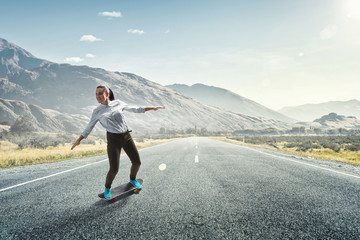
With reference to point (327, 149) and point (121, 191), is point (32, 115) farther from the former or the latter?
point (121, 191)

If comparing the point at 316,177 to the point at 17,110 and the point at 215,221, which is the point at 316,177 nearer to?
the point at 215,221

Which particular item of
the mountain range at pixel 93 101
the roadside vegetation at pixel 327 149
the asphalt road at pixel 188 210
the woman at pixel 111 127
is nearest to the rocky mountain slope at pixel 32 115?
the mountain range at pixel 93 101

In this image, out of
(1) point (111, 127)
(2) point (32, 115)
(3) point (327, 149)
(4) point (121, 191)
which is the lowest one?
(3) point (327, 149)

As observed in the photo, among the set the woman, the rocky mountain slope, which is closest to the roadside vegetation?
the woman

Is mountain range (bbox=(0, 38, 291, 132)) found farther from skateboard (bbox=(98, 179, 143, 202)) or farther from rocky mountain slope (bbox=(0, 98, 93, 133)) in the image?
skateboard (bbox=(98, 179, 143, 202))

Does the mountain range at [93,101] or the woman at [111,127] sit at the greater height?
the mountain range at [93,101]

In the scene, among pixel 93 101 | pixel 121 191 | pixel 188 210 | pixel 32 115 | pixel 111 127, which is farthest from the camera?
pixel 93 101

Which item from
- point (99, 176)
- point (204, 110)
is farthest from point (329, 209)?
point (204, 110)

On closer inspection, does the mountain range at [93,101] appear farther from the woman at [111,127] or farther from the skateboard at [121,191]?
Result: the woman at [111,127]

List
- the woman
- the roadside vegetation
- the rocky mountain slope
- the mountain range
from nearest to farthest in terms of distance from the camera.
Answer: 1. the woman
2. the roadside vegetation
3. the rocky mountain slope
4. the mountain range

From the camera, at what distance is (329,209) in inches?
137

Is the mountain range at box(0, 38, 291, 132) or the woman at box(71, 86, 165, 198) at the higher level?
the mountain range at box(0, 38, 291, 132)

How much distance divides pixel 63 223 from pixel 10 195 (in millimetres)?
2379

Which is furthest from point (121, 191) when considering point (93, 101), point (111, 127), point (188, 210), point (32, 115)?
point (93, 101)
